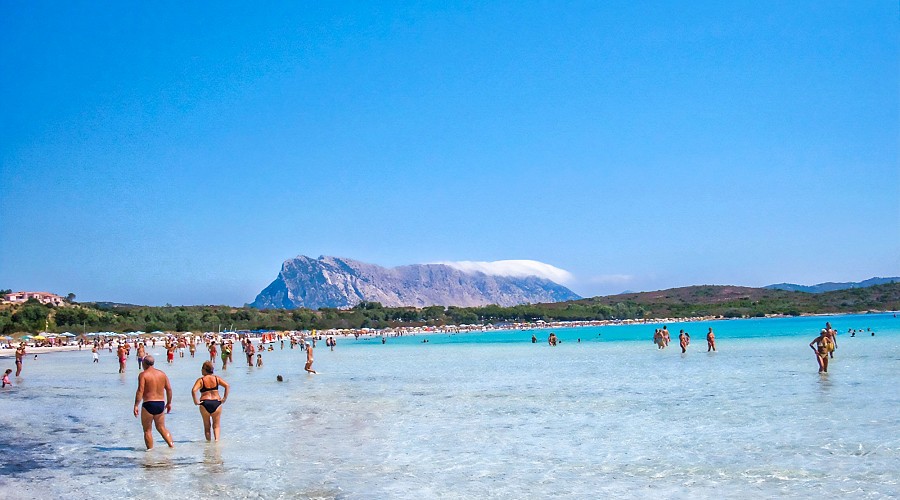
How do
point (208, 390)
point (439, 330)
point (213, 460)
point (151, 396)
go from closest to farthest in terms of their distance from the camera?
point (213, 460)
point (151, 396)
point (208, 390)
point (439, 330)

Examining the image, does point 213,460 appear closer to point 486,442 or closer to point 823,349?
point 486,442

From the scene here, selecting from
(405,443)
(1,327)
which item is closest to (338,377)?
(405,443)

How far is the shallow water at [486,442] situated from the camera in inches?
415

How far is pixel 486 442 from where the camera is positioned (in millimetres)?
14250

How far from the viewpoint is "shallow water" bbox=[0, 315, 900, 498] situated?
1055 cm

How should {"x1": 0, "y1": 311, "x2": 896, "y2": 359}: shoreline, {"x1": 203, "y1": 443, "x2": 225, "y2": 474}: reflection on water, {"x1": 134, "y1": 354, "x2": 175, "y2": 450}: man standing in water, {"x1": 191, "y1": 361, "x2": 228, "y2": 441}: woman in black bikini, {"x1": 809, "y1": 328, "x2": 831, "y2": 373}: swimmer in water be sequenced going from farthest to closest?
{"x1": 0, "y1": 311, "x2": 896, "y2": 359}: shoreline
{"x1": 809, "y1": 328, "x2": 831, "y2": 373}: swimmer in water
{"x1": 191, "y1": 361, "x2": 228, "y2": 441}: woman in black bikini
{"x1": 134, "y1": 354, "x2": 175, "y2": 450}: man standing in water
{"x1": 203, "y1": 443, "x2": 225, "y2": 474}: reflection on water

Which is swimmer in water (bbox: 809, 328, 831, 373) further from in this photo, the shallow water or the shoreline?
the shoreline

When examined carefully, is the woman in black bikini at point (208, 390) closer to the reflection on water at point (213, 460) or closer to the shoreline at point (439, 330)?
the reflection on water at point (213, 460)

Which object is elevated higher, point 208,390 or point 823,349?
point 208,390

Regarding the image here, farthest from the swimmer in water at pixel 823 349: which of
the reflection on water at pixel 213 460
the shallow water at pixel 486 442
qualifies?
the reflection on water at pixel 213 460

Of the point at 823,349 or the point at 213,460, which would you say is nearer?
the point at 213,460

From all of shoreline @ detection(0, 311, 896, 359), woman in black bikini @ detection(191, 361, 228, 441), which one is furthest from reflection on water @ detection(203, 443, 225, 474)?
shoreline @ detection(0, 311, 896, 359)

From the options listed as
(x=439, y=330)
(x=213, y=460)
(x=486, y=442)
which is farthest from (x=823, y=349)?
(x=439, y=330)

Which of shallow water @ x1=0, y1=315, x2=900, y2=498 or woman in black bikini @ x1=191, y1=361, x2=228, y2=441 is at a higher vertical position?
woman in black bikini @ x1=191, y1=361, x2=228, y2=441
